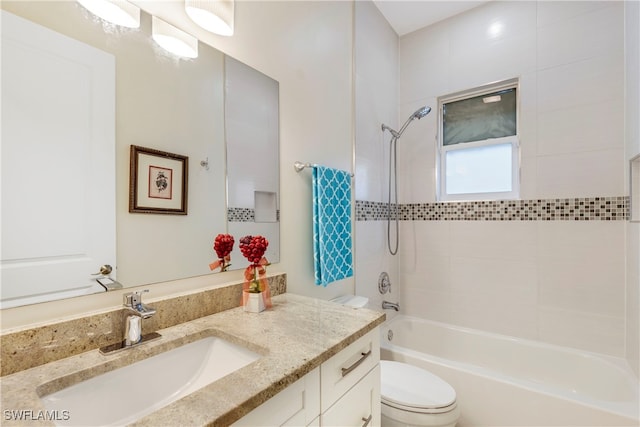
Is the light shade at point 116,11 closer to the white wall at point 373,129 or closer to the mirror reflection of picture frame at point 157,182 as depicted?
the mirror reflection of picture frame at point 157,182

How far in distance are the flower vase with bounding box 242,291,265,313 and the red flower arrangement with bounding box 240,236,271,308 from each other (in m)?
0.02

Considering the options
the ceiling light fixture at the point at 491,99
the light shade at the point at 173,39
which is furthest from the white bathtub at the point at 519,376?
the light shade at the point at 173,39

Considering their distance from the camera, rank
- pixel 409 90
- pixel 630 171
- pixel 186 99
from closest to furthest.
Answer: pixel 186 99, pixel 630 171, pixel 409 90

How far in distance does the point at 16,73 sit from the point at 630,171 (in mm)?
2706

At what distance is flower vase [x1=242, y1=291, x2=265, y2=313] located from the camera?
1.06 metres

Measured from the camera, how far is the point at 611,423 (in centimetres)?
126

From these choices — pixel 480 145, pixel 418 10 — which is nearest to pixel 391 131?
pixel 480 145

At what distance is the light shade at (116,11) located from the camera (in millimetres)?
801

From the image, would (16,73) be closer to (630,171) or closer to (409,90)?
(409,90)

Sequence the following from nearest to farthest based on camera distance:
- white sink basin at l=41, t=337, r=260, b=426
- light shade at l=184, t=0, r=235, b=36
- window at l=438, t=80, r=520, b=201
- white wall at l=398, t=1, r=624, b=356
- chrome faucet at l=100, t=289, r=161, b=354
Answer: white sink basin at l=41, t=337, r=260, b=426, chrome faucet at l=100, t=289, r=161, b=354, light shade at l=184, t=0, r=235, b=36, white wall at l=398, t=1, r=624, b=356, window at l=438, t=80, r=520, b=201

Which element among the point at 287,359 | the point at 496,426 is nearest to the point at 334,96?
the point at 287,359

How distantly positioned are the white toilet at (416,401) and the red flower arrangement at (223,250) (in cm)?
97

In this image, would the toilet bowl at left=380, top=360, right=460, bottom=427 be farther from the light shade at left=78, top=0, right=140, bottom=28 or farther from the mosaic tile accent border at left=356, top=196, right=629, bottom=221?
the light shade at left=78, top=0, right=140, bottom=28

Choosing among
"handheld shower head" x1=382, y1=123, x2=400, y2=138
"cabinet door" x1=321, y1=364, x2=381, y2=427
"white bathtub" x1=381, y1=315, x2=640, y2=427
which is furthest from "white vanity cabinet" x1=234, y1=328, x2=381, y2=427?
"handheld shower head" x1=382, y1=123, x2=400, y2=138
